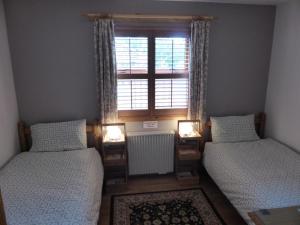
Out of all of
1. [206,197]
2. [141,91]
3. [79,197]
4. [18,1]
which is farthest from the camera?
[141,91]

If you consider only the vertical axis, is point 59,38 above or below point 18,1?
below

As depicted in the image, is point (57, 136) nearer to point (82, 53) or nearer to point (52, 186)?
point (52, 186)

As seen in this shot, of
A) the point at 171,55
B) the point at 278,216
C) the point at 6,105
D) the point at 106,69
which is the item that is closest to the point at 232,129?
the point at 171,55

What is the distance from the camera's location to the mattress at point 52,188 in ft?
5.34

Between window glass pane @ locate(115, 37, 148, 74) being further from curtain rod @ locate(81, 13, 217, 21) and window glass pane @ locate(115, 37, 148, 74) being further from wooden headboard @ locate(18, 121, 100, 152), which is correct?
wooden headboard @ locate(18, 121, 100, 152)

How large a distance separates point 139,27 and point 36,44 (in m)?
1.24

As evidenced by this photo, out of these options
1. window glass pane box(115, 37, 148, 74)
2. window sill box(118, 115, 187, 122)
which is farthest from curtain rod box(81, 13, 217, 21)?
window sill box(118, 115, 187, 122)

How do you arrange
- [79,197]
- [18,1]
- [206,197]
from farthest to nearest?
[206,197] < [18,1] < [79,197]

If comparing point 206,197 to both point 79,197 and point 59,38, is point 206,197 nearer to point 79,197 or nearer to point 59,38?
point 79,197

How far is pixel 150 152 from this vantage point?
118 inches

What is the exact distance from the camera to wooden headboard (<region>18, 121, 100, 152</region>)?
110 inches

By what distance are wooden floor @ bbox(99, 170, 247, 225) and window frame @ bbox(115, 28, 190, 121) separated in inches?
33.5

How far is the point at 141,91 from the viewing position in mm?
2957

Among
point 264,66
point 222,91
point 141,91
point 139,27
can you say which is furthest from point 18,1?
point 264,66
